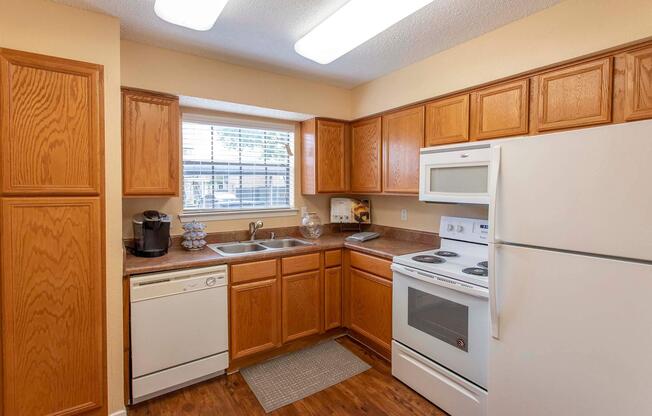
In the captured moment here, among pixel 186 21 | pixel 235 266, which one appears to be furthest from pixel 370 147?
pixel 186 21

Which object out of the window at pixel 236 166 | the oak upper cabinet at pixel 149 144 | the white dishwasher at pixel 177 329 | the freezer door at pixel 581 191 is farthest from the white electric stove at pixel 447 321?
the oak upper cabinet at pixel 149 144

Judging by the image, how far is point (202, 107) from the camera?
282 cm

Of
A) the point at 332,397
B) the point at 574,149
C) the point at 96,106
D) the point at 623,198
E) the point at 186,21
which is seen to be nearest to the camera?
the point at 623,198

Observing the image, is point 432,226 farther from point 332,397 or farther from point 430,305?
point 332,397

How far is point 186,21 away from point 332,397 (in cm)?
243

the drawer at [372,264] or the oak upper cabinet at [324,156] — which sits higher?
the oak upper cabinet at [324,156]

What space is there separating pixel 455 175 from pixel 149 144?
7.01 ft

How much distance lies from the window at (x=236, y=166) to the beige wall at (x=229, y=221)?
0.21 feet

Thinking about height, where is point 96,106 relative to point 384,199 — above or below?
above

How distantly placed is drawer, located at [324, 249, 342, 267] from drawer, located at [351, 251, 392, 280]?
122 millimetres

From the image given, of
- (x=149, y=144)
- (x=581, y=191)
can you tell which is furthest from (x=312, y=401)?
(x=149, y=144)

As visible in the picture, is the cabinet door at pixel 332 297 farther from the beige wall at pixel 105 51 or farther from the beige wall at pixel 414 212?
the beige wall at pixel 105 51

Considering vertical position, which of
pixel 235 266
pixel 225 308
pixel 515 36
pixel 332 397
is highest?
pixel 515 36

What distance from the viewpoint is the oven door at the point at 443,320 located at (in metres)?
1.82
